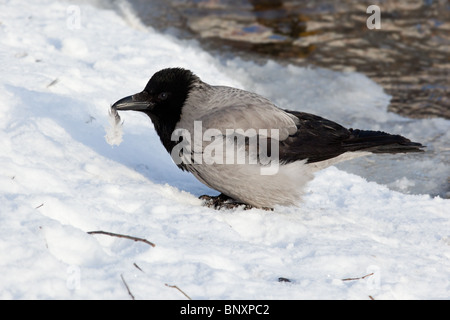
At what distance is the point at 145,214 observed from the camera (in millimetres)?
4047

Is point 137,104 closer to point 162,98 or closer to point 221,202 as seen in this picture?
point 162,98

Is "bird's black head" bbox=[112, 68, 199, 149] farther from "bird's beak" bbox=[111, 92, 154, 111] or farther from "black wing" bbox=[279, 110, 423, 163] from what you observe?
"black wing" bbox=[279, 110, 423, 163]

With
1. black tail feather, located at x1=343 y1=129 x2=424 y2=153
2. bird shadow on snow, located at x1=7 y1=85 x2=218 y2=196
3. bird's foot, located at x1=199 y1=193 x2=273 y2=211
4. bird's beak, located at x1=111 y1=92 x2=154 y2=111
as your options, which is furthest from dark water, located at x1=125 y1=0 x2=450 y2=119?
bird's beak, located at x1=111 y1=92 x2=154 y2=111

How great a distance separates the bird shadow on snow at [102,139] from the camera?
515 centimetres

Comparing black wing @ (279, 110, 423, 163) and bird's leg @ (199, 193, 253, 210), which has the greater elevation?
black wing @ (279, 110, 423, 163)

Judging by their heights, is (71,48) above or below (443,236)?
above

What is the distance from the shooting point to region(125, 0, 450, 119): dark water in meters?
9.84

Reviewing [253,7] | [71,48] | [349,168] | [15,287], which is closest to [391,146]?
[349,168]

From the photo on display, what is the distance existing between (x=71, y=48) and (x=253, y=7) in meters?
6.34

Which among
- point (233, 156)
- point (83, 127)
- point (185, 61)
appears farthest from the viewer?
point (185, 61)

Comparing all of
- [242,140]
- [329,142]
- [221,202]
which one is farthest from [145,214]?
[329,142]
